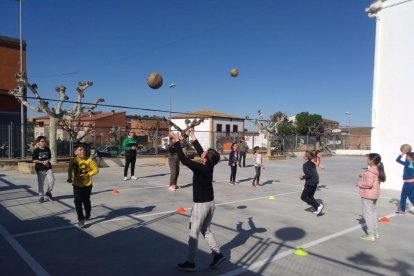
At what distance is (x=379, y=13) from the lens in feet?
42.7

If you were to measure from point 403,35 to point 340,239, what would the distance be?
9.18 metres

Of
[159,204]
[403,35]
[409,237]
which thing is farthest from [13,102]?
[409,237]

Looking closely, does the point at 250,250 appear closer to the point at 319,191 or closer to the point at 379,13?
the point at 319,191

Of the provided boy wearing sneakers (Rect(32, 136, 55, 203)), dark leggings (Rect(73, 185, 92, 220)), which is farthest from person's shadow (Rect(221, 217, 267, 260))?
boy wearing sneakers (Rect(32, 136, 55, 203))

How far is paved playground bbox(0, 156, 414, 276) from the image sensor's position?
4730mm

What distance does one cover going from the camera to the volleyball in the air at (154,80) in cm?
1223

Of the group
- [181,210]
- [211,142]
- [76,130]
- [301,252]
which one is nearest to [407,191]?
Answer: [301,252]

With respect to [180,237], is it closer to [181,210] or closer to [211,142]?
[181,210]

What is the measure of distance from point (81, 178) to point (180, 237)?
6.81 feet

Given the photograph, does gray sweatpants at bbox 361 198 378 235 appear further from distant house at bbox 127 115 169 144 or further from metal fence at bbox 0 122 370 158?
metal fence at bbox 0 122 370 158

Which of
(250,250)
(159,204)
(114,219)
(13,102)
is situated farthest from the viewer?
(13,102)

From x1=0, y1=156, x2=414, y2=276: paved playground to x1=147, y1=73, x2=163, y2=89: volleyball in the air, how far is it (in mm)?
3990

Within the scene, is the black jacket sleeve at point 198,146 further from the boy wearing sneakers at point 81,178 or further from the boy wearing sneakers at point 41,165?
the boy wearing sneakers at point 41,165

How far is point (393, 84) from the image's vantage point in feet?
40.9
